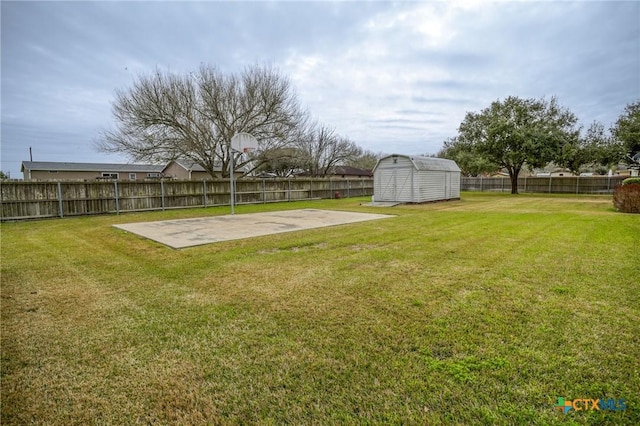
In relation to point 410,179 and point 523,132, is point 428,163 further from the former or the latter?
point 523,132

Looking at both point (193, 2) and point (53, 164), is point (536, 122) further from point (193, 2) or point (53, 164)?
point (53, 164)

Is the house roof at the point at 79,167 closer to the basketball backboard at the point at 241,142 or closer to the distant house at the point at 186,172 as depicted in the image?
the distant house at the point at 186,172

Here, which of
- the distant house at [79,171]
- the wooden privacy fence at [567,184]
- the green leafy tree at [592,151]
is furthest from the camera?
the distant house at [79,171]

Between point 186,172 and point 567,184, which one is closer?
point 567,184

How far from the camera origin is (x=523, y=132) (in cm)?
2136

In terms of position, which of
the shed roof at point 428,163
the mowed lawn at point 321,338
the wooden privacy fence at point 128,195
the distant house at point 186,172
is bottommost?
the mowed lawn at point 321,338

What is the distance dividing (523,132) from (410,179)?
10836mm

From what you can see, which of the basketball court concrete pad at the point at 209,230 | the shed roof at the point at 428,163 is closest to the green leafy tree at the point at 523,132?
the shed roof at the point at 428,163

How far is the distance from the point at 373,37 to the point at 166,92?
1080 centimetres

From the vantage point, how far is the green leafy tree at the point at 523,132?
21453 millimetres

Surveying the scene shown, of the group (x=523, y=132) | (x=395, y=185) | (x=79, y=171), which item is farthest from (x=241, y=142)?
(x=79, y=171)

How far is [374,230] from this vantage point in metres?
8.14

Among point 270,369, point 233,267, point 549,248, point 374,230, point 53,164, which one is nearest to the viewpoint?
point 270,369

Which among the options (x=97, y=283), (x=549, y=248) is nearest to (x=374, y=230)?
(x=549, y=248)
